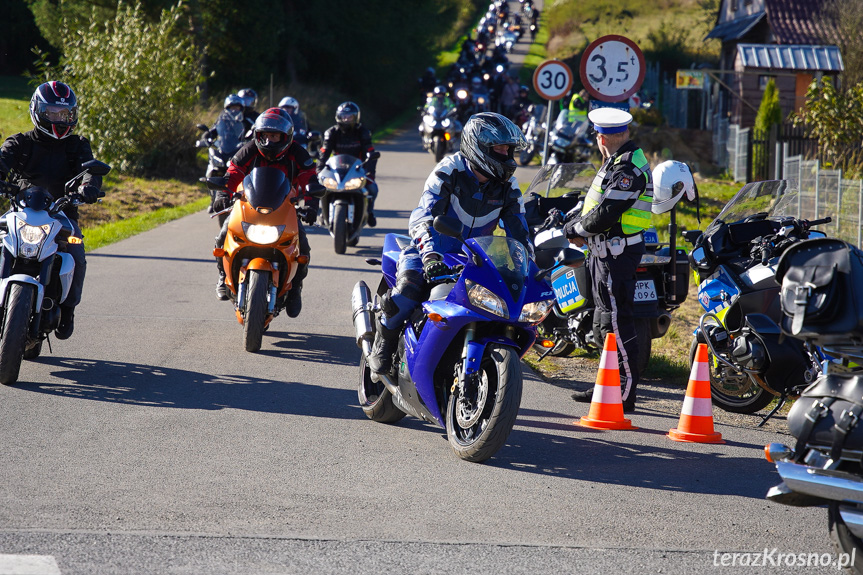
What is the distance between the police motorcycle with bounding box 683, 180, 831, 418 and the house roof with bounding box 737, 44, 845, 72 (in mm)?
31247

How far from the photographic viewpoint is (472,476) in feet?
17.5

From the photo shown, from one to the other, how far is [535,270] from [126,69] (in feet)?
62.4

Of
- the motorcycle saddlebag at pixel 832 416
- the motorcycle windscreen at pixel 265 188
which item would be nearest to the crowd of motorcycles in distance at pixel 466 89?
the motorcycle windscreen at pixel 265 188

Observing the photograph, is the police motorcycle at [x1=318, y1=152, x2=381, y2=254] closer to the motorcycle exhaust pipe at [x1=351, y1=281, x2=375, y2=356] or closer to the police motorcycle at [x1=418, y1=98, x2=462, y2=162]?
the motorcycle exhaust pipe at [x1=351, y1=281, x2=375, y2=356]

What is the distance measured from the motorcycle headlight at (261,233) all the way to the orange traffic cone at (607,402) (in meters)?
2.94

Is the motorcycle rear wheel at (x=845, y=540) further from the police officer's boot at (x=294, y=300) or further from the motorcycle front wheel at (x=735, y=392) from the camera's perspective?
the police officer's boot at (x=294, y=300)

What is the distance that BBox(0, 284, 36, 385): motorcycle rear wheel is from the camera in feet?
21.8

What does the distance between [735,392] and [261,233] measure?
3771 mm

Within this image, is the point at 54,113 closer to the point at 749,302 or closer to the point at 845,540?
the point at 749,302

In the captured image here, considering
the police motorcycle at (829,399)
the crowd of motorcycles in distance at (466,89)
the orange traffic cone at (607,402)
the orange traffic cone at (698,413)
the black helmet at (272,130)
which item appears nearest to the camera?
the police motorcycle at (829,399)

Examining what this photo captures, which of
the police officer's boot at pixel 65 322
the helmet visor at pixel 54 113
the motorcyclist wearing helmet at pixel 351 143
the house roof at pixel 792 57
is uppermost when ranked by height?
the house roof at pixel 792 57

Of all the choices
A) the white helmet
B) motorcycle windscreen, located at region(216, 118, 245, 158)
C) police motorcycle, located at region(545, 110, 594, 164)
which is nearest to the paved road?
the white helmet

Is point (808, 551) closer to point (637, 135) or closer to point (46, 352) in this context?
point (46, 352)

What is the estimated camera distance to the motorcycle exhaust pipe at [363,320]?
639 centimetres
